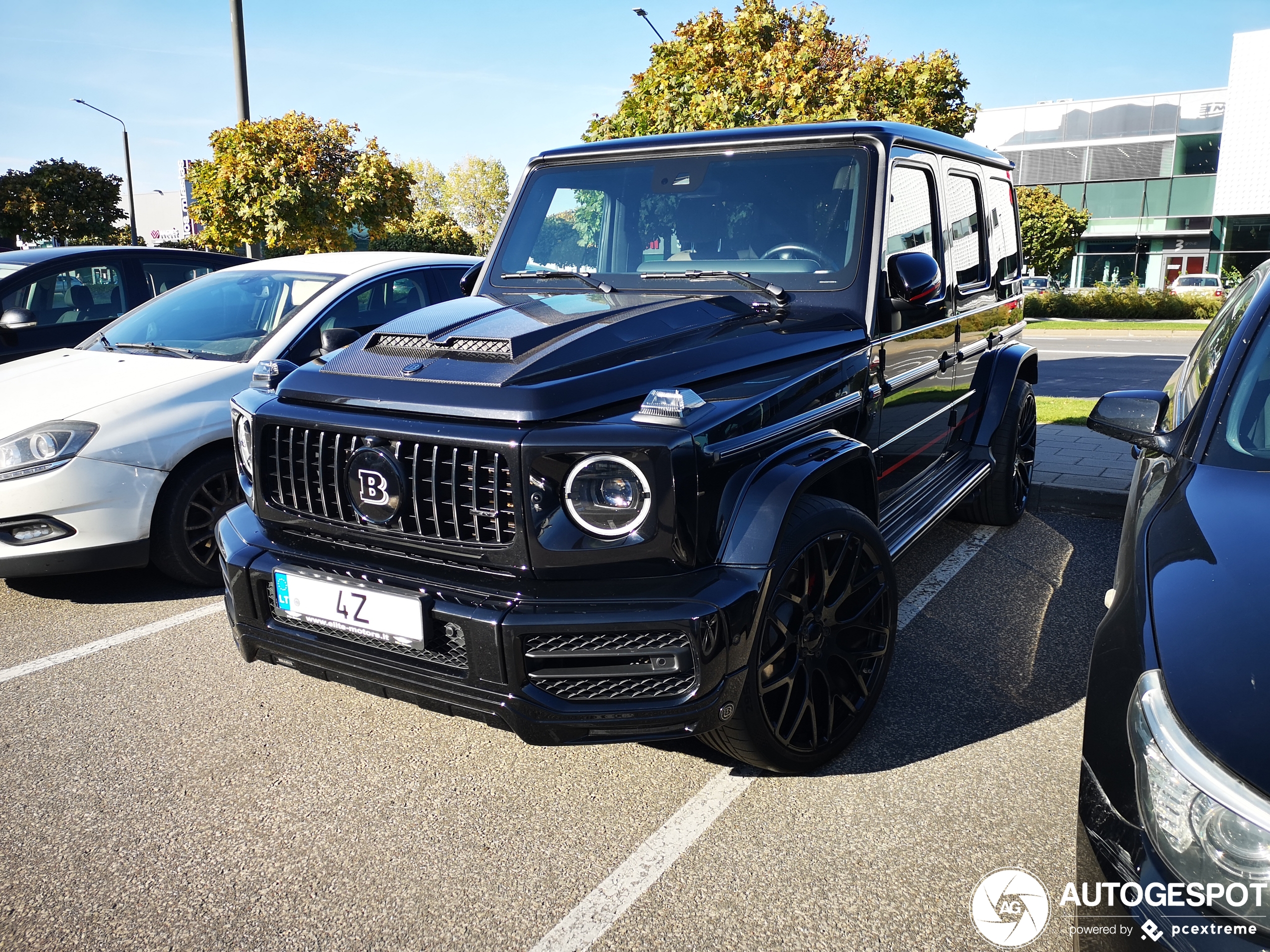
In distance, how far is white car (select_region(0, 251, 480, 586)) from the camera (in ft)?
13.5

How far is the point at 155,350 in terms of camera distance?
5.04 metres

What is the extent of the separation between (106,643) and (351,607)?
2135 mm

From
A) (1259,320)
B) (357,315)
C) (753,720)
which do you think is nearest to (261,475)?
(753,720)

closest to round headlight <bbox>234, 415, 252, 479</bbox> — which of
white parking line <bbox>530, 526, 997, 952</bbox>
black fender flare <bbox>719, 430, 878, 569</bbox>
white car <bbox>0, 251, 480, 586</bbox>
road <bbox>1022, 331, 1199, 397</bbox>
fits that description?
white car <bbox>0, 251, 480, 586</bbox>

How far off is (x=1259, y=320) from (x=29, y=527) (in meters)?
4.77

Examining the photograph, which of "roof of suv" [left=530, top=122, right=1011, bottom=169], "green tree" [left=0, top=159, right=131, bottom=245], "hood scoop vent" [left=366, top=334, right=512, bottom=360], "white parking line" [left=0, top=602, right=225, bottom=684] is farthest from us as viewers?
"green tree" [left=0, top=159, right=131, bottom=245]

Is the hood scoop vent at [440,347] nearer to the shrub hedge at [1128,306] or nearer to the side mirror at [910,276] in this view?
the side mirror at [910,276]

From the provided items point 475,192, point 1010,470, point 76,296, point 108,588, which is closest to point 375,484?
point 108,588

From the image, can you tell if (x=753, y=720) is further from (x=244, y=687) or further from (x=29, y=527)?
(x=29, y=527)

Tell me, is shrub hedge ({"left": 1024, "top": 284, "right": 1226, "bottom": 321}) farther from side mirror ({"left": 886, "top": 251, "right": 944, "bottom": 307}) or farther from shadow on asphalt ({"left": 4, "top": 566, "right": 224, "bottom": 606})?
shadow on asphalt ({"left": 4, "top": 566, "right": 224, "bottom": 606})

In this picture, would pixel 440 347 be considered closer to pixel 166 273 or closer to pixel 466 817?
pixel 466 817

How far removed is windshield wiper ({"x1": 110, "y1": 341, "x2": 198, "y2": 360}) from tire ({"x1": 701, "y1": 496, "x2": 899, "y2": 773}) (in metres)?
Result: 3.64

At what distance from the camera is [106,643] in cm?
402

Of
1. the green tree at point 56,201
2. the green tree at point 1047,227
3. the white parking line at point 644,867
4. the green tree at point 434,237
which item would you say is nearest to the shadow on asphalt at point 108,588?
the white parking line at point 644,867
